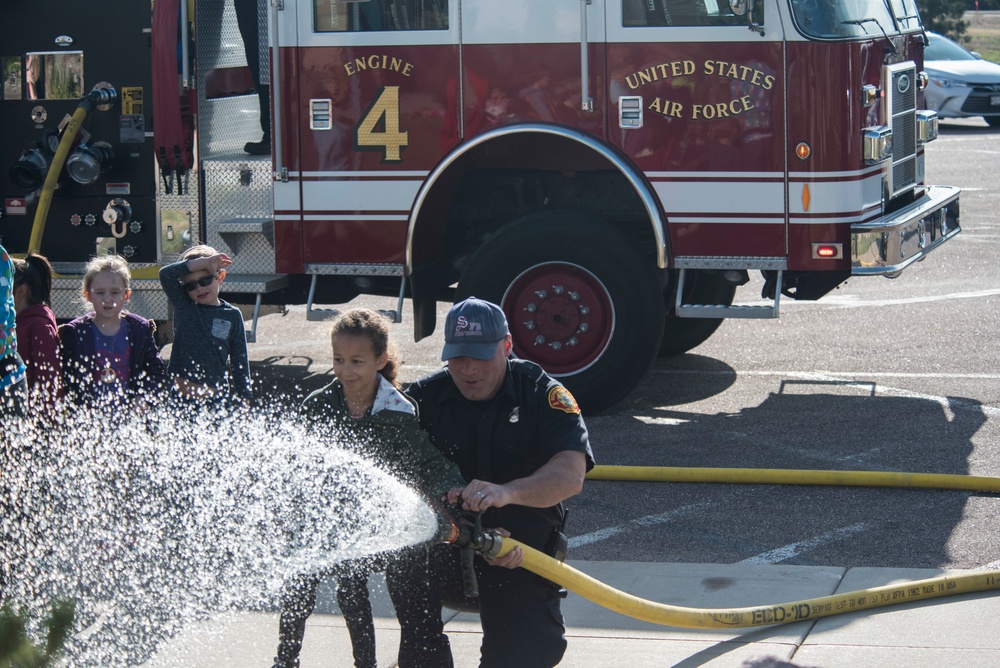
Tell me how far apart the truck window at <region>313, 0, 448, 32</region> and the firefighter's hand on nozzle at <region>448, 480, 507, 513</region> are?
4.89 meters

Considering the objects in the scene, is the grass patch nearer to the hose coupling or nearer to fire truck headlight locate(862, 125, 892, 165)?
fire truck headlight locate(862, 125, 892, 165)

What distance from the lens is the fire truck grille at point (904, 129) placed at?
8031 mm

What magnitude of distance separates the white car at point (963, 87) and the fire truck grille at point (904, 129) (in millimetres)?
14709

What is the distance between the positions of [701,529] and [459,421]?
92.0 inches

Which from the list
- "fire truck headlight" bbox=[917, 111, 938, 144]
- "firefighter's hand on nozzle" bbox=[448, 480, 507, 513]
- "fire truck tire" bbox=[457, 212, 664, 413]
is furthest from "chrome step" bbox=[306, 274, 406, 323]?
"firefighter's hand on nozzle" bbox=[448, 480, 507, 513]

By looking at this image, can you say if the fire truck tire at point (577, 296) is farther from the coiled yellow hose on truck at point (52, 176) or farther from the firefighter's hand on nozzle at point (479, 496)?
the firefighter's hand on nozzle at point (479, 496)

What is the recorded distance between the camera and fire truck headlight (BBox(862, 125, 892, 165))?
753cm

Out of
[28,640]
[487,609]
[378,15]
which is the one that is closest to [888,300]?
[378,15]

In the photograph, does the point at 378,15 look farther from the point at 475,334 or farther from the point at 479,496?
the point at 479,496

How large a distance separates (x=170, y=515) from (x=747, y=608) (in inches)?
81.7

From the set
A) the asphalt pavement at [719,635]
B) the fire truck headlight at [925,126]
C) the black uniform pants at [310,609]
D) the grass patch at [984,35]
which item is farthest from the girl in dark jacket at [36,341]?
the grass patch at [984,35]

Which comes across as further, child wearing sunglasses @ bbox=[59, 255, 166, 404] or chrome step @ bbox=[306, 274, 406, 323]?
chrome step @ bbox=[306, 274, 406, 323]

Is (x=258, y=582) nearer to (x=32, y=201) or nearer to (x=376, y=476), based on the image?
(x=376, y=476)

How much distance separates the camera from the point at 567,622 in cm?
488
